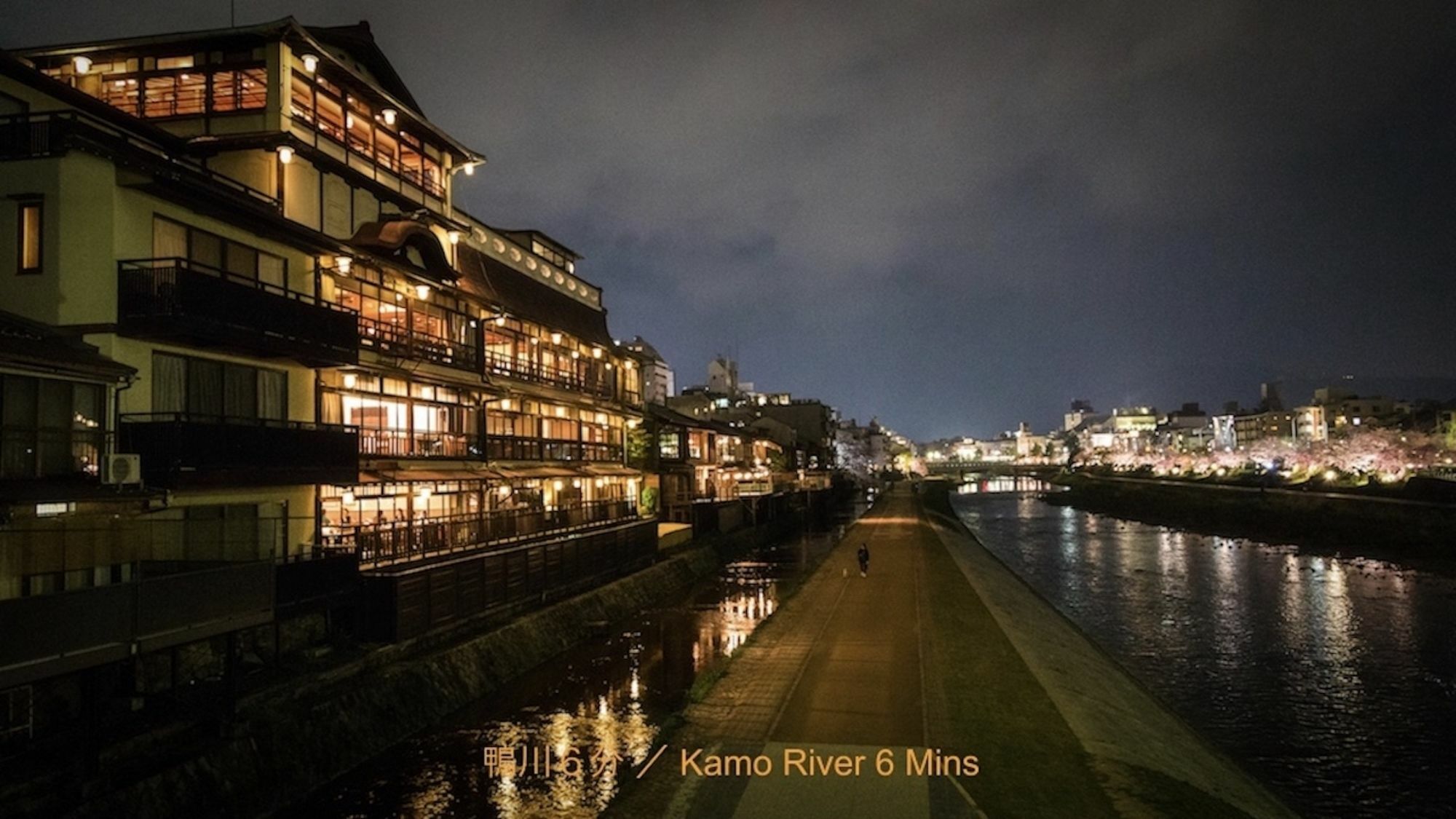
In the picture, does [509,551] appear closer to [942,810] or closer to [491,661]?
[491,661]

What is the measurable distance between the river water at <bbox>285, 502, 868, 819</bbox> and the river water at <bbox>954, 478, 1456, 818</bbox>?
51.2 feet

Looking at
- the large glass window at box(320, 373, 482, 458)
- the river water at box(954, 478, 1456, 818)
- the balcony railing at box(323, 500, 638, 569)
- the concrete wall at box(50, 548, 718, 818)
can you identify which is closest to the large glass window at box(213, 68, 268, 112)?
the large glass window at box(320, 373, 482, 458)

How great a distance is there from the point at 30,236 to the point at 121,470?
570 centimetres

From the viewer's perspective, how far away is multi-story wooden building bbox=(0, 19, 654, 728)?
16781mm

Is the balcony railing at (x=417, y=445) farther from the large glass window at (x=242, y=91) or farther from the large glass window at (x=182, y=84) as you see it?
the large glass window at (x=182, y=84)

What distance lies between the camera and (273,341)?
66.4 ft

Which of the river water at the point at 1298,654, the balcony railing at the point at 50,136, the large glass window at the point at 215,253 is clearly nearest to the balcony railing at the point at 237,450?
the large glass window at the point at 215,253

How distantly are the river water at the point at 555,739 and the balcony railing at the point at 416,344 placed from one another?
37.4 ft

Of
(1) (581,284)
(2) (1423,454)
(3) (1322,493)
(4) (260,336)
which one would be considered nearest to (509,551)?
(4) (260,336)

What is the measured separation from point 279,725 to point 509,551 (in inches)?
490

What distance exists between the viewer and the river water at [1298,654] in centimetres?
2069

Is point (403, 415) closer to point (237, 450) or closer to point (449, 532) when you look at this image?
point (449, 532)

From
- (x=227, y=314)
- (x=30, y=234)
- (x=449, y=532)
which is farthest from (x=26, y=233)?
(x=449, y=532)

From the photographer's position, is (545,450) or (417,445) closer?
(417,445)
